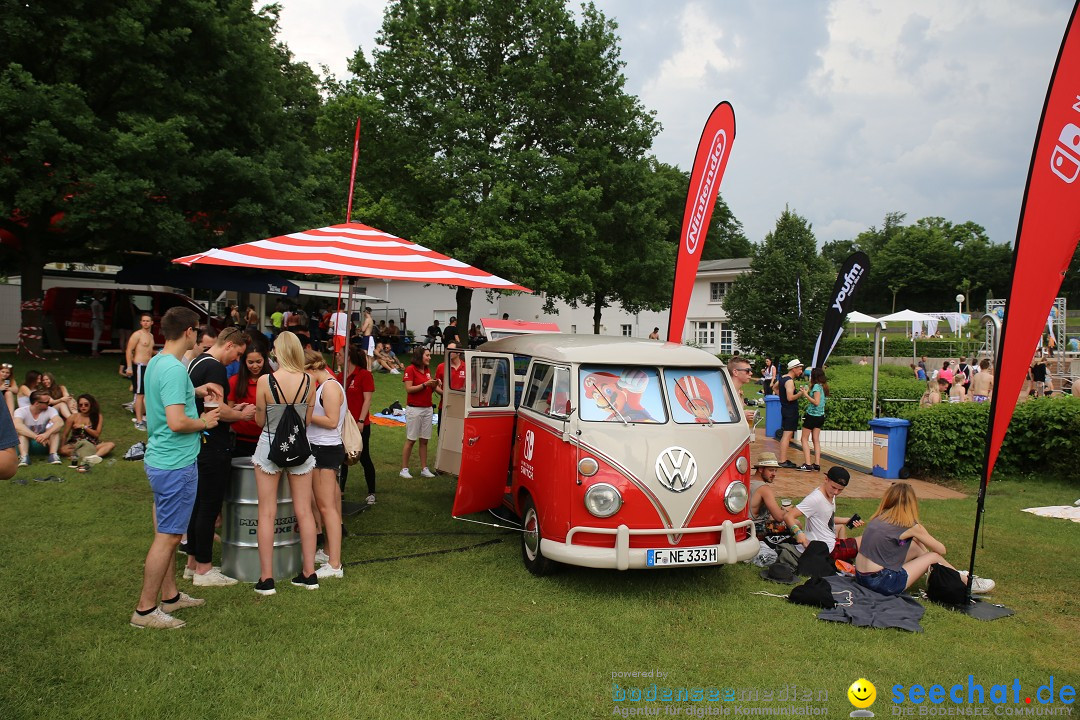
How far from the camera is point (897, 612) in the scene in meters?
5.79

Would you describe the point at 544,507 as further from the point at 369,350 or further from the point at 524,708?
the point at 369,350

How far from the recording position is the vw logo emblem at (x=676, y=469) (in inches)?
236

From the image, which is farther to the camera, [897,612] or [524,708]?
[897,612]

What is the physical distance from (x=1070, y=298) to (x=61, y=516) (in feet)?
252

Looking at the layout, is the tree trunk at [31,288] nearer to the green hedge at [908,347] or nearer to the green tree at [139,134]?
the green tree at [139,134]

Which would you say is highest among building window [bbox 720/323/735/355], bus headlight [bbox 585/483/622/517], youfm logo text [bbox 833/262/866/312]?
youfm logo text [bbox 833/262/866/312]

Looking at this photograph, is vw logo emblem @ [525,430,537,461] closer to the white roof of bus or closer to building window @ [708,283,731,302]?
the white roof of bus

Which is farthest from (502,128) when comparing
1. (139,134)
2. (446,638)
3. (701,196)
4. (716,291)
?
(716,291)

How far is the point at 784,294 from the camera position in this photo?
34562 millimetres

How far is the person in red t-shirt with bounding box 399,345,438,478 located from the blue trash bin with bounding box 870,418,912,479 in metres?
7.50

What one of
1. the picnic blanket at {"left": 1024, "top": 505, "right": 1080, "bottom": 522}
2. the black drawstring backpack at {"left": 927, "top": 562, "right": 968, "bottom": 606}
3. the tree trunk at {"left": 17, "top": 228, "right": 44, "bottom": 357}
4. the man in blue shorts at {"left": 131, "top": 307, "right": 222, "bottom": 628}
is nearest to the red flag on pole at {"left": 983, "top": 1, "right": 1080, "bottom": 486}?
the black drawstring backpack at {"left": 927, "top": 562, "right": 968, "bottom": 606}

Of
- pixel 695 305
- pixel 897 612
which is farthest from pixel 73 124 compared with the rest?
pixel 695 305

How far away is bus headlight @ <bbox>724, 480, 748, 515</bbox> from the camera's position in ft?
Answer: 20.3

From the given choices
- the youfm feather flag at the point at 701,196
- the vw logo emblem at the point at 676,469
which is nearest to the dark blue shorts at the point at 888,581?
the vw logo emblem at the point at 676,469
